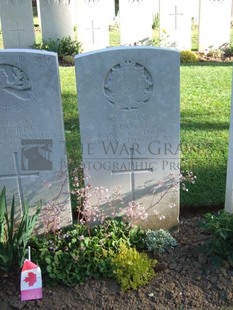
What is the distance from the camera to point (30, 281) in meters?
3.02

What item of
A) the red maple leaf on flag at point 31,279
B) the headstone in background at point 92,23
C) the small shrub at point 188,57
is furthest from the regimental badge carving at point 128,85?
the headstone in background at point 92,23

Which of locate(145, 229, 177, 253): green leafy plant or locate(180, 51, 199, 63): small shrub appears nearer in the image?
locate(145, 229, 177, 253): green leafy plant

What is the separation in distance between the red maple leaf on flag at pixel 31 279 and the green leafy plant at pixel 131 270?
1.95ft

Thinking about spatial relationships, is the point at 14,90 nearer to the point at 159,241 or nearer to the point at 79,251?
the point at 79,251

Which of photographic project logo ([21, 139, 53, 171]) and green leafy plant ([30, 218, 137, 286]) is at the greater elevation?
photographic project logo ([21, 139, 53, 171])

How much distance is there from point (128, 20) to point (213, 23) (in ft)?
6.46

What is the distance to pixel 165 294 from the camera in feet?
10.2

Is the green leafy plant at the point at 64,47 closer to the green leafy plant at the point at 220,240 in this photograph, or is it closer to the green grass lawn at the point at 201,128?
the green grass lawn at the point at 201,128

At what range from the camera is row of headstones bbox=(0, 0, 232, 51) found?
385 inches

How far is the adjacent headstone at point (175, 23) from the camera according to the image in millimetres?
9875

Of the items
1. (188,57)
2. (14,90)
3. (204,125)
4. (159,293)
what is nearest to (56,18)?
(188,57)

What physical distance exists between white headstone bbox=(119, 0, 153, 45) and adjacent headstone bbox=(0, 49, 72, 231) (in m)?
7.16

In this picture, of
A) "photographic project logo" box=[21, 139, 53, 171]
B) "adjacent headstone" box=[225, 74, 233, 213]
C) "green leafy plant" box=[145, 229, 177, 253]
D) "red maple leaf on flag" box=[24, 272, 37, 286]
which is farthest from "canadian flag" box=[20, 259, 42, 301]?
"adjacent headstone" box=[225, 74, 233, 213]

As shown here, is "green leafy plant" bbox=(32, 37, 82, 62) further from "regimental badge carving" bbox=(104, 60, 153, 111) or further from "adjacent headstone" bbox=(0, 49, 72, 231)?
"regimental badge carving" bbox=(104, 60, 153, 111)
